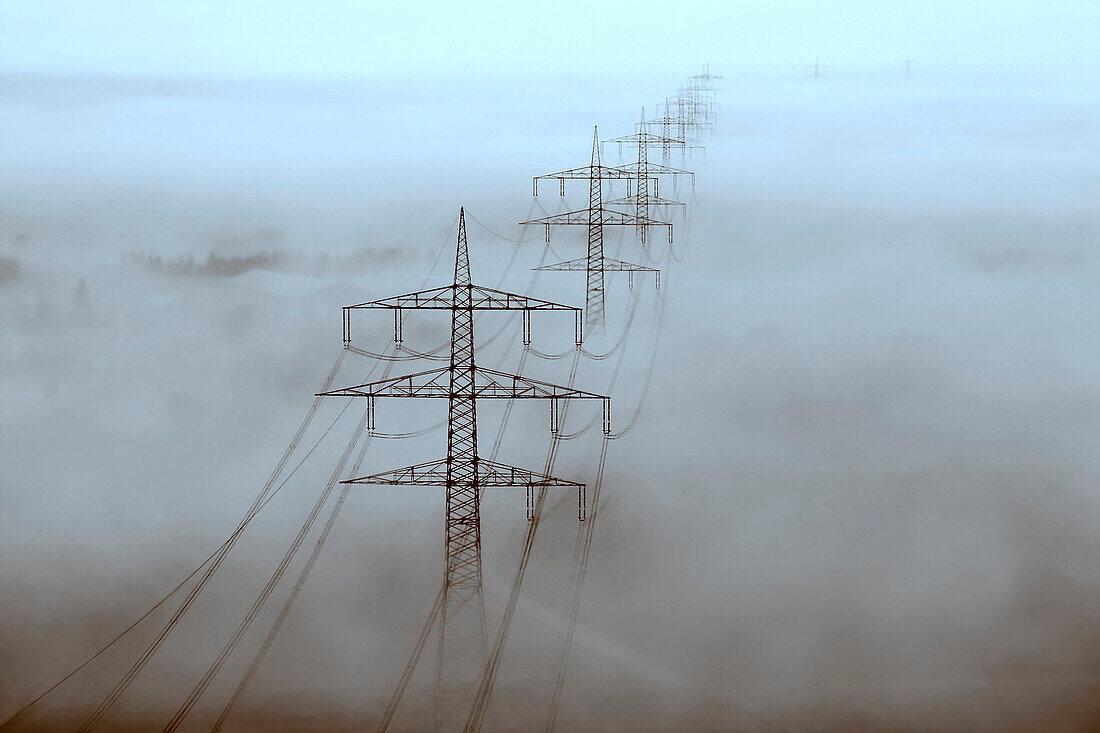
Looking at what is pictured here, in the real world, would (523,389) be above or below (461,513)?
above

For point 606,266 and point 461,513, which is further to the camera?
point 606,266

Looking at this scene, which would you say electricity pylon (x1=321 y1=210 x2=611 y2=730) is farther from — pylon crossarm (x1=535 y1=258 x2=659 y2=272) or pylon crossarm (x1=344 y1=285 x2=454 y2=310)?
pylon crossarm (x1=535 y1=258 x2=659 y2=272)

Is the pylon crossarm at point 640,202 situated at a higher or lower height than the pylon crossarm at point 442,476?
higher

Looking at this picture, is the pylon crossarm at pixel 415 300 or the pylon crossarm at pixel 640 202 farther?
the pylon crossarm at pixel 640 202

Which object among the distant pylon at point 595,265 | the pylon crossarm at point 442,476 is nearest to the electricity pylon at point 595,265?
the distant pylon at point 595,265

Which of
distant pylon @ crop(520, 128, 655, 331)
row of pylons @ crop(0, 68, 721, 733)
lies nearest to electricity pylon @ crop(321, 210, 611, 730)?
row of pylons @ crop(0, 68, 721, 733)

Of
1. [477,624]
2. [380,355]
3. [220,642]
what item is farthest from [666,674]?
[380,355]

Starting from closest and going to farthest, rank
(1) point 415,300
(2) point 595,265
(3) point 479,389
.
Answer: (3) point 479,389 → (1) point 415,300 → (2) point 595,265

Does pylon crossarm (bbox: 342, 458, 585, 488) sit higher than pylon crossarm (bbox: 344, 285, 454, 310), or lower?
lower

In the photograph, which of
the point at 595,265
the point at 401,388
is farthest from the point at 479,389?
the point at 595,265

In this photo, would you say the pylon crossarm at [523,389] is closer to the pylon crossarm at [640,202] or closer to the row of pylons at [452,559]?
the row of pylons at [452,559]

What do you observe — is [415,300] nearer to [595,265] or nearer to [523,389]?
[523,389]

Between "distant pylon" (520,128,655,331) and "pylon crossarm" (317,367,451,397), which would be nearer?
"pylon crossarm" (317,367,451,397)
